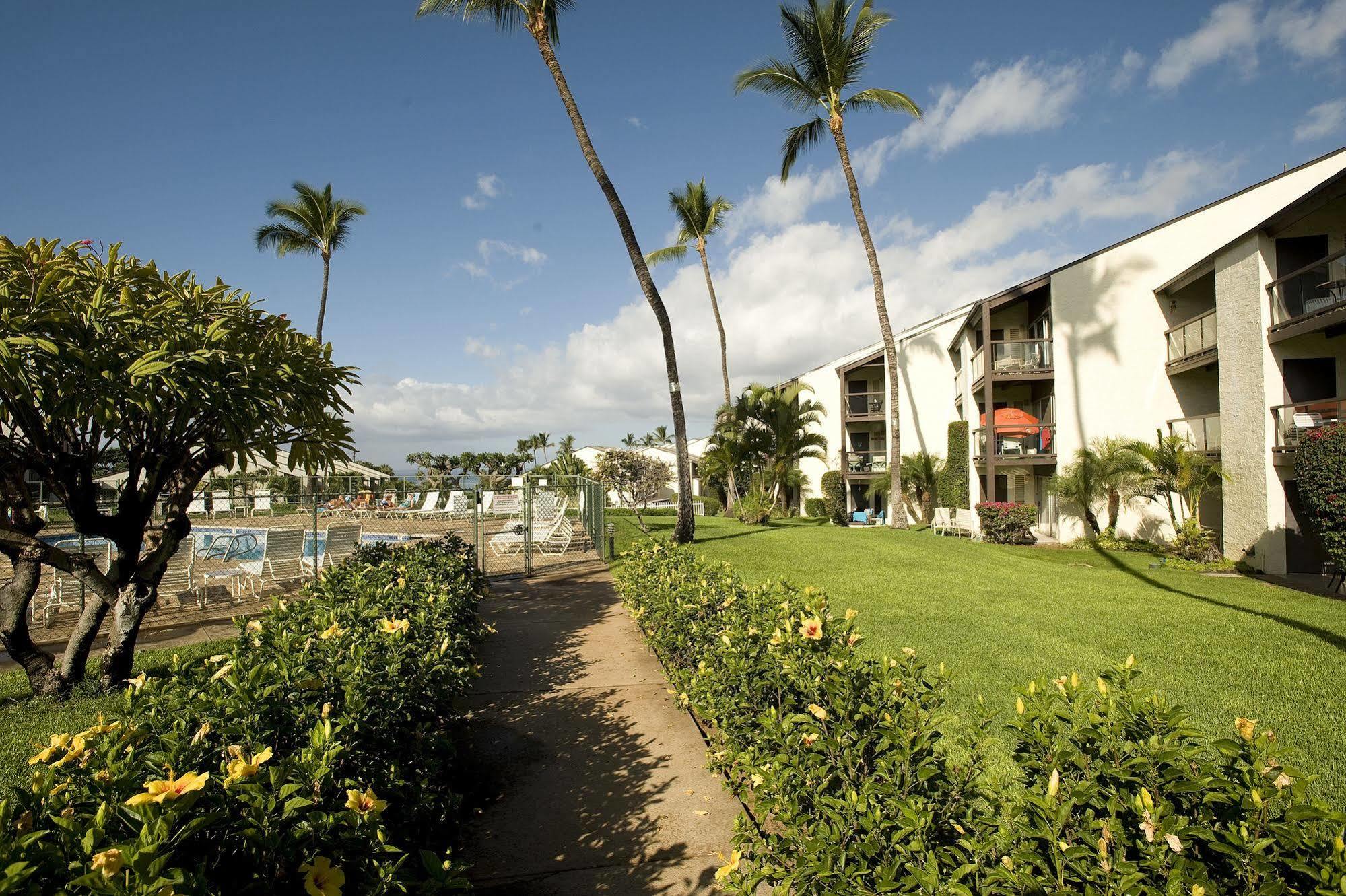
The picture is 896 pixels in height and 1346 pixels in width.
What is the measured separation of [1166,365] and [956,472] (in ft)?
26.1

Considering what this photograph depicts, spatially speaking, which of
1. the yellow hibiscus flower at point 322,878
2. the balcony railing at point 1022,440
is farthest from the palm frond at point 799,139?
the yellow hibiscus flower at point 322,878

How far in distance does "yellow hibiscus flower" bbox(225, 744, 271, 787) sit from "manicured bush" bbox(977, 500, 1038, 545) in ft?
69.7

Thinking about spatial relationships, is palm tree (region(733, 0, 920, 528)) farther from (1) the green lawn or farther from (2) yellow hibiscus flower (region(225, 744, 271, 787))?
(2) yellow hibiscus flower (region(225, 744, 271, 787))

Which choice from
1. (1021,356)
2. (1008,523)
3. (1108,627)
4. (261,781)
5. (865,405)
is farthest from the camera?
(865,405)

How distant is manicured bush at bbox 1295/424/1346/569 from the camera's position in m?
10.3

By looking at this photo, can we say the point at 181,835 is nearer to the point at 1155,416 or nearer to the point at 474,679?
the point at 474,679

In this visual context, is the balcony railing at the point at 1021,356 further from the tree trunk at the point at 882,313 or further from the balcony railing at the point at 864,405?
the balcony railing at the point at 864,405

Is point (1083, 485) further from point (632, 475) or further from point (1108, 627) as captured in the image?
point (632, 475)

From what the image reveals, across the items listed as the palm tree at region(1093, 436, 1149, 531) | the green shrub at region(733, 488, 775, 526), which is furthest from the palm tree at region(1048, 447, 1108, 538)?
the green shrub at region(733, 488, 775, 526)

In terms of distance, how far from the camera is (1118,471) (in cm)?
1780

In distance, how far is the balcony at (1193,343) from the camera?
15914 mm

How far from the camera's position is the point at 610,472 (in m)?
48.1

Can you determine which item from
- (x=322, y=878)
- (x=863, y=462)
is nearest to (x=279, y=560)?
(x=322, y=878)

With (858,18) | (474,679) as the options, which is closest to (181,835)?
(474,679)
